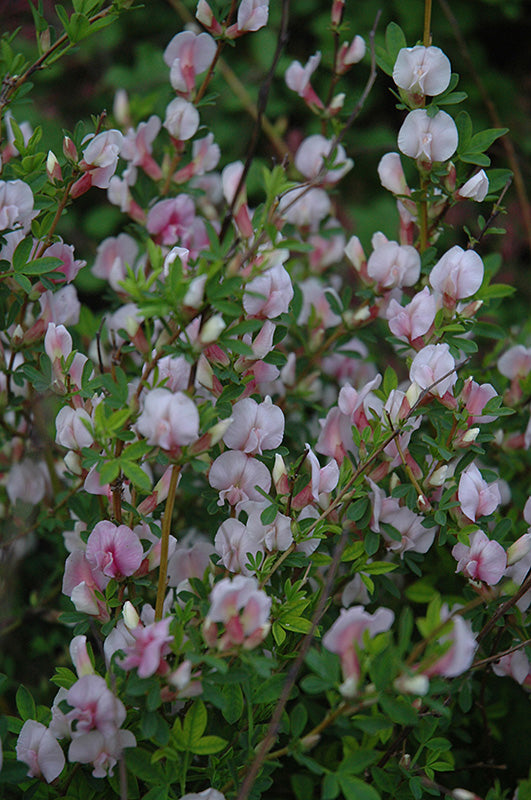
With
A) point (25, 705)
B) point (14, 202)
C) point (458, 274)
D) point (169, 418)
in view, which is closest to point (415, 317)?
point (458, 274)

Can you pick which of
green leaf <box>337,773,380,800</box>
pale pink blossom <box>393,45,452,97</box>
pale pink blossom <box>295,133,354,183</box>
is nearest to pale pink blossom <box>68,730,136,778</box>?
green leaf <box>337,773,380,800</box>

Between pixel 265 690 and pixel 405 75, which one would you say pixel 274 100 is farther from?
pixel 265 690

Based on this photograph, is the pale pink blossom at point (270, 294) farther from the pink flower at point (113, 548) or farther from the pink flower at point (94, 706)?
the pink flower at point (94, 706)

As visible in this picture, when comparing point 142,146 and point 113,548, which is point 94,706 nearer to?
point 113,548

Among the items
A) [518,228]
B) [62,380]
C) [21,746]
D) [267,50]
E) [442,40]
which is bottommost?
[518,228]

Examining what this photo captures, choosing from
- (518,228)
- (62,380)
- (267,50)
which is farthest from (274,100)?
(62,380)

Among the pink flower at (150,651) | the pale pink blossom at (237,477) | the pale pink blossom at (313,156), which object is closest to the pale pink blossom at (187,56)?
the pale pink blossom at (313,156)

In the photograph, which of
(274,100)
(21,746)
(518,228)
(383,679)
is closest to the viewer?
(383,679)
